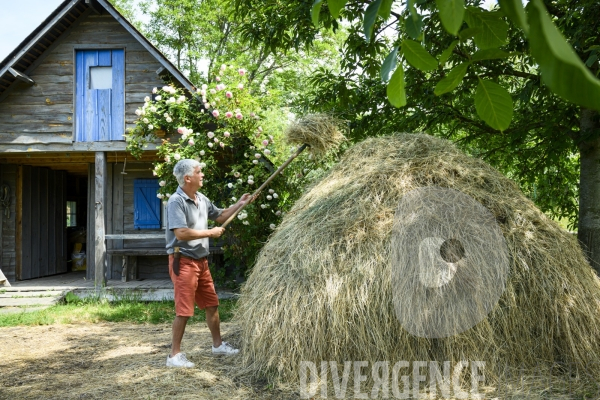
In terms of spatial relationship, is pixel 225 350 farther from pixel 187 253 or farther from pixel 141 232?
pixel 141 232

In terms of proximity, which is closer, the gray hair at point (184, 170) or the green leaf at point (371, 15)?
the green leaf at point (371, 15)

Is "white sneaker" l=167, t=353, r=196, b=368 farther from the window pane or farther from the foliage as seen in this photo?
the window pane

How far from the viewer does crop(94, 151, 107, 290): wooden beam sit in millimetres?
8742

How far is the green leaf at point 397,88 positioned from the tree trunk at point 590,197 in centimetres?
464

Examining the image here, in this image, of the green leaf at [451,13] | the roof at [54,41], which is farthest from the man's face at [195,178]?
the roof at [54,41]

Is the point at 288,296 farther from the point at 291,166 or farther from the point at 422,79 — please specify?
the point at 291,166

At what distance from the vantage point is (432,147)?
15.4 ft

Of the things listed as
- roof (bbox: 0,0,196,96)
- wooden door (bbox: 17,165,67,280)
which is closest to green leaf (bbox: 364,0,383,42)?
roof (bbox: 0,0,196,96)

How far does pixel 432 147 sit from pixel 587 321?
1.99 meters

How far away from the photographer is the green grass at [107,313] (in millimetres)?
6964

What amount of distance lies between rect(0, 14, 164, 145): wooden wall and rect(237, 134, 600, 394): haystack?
20.2 ft

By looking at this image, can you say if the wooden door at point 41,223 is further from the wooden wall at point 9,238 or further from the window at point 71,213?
the window at point 71,213

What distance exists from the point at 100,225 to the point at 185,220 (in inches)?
212

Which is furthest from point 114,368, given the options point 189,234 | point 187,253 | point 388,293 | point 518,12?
point 518,12
